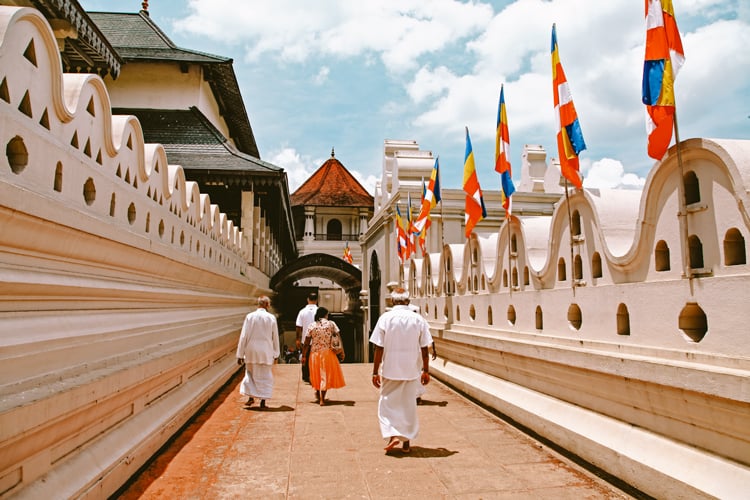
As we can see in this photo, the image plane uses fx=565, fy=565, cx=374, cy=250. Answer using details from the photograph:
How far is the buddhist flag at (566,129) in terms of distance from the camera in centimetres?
493

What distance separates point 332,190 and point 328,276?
33.0 feet

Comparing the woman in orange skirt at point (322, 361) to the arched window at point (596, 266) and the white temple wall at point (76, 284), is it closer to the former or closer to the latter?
the white temple wall at point (76, 284)

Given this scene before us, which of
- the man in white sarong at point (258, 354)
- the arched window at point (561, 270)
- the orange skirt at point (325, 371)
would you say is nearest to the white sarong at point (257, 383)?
the man in white sarong at point (258, 354)

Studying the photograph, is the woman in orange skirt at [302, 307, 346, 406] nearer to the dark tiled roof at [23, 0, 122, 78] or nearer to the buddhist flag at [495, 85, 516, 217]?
the buddhist flag at [495, 85, 516, 217]

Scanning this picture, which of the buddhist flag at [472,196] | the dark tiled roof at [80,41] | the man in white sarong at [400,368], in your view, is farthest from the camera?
the buddhist flag at [472,196]

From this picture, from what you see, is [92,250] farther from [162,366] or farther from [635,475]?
[635,475]

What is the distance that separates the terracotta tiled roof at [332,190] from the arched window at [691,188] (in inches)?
1292

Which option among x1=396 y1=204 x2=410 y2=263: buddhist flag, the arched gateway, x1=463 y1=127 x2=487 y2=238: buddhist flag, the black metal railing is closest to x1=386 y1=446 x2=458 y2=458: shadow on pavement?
x1=463 y1=127 x2=487 y2=238: buddhist flag

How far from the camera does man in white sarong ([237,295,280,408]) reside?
22.2ft

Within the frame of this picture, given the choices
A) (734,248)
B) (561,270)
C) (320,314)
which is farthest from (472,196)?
(734,248)

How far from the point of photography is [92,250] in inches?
135

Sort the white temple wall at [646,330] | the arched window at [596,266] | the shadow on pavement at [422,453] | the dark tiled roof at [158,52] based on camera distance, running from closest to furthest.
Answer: the white temple wall at [646,330], the arched window at [596,266], the shadow on pavement at [422,453], the dark tiled roof at [158,52]

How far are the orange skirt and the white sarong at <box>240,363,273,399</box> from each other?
57 centimetres

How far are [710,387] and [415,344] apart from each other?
247 centimetres
